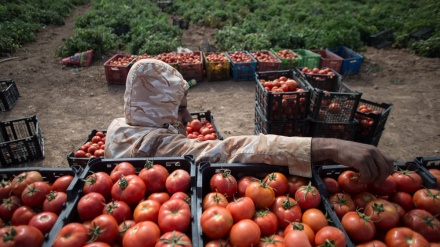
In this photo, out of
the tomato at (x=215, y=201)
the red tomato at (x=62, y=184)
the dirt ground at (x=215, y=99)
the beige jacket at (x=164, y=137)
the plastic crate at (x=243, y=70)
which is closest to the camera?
the tomato at (x=215, y=201)

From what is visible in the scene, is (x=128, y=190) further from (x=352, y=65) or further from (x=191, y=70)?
(x=352, y=65)

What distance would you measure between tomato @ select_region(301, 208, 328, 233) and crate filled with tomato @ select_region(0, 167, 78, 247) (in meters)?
1.67

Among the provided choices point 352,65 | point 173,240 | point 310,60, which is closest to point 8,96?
point 173,240

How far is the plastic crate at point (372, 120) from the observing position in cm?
440

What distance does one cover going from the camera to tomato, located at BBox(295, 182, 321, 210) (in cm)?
193

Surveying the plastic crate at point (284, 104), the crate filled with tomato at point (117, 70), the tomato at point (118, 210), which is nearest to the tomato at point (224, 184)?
the tomato at point (118, 210)

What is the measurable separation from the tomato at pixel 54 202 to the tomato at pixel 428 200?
2.63m

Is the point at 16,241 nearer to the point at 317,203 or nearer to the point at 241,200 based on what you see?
the point at 241,200

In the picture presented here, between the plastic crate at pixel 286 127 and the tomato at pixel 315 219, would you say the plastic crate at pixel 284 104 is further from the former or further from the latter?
the tomato at pixel 315 219

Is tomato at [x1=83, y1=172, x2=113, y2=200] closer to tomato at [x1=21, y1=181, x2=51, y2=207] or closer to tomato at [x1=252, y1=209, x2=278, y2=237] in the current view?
tomato at [x1=21, y1=181, x2=51, y2=207]

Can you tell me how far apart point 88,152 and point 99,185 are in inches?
89.2

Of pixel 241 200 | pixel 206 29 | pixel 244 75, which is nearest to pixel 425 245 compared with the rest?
pixel 241 200

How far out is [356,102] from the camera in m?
4.20

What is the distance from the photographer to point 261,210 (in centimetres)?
193
